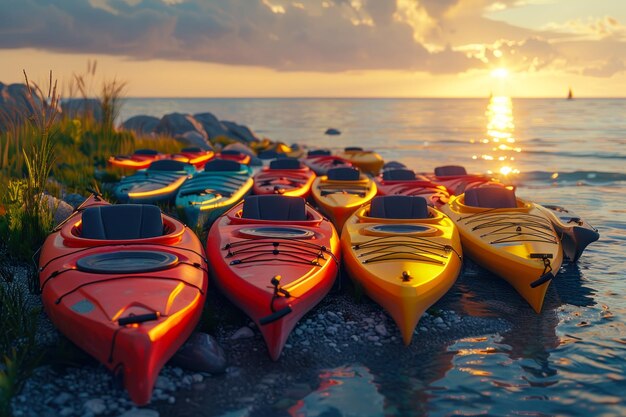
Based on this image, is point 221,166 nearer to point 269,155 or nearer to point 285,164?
point 285,164

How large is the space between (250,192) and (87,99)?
6.30m

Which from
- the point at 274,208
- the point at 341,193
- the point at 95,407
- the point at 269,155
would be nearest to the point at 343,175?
the point at 341,193

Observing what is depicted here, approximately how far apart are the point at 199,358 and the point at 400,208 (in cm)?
467

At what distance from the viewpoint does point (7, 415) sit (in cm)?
462

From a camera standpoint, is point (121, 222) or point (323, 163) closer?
point (121, 222)

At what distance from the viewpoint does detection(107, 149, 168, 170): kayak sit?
15.1 meters

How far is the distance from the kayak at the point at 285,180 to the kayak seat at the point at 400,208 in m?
3.30

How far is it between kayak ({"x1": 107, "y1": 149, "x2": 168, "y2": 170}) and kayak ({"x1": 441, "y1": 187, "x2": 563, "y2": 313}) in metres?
8.53

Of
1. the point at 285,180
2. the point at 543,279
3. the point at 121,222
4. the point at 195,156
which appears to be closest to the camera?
the point at 543,279

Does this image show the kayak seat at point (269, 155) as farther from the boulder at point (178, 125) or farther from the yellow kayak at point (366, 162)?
the boulder at point (178, 125)

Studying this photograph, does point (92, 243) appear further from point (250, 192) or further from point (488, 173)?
point (488, 173)

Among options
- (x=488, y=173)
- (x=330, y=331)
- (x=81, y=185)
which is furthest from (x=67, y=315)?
(x=488, y=173)

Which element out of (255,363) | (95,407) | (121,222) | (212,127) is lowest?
(255,363)

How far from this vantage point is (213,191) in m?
12.0
